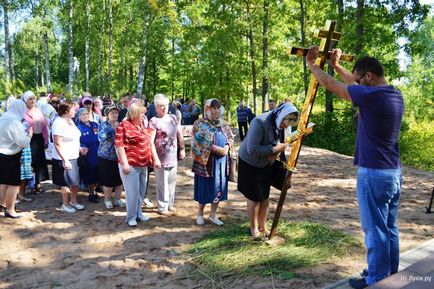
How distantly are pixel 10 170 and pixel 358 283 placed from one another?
16.6ft

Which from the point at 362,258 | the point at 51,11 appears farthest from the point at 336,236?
the point at 51,11

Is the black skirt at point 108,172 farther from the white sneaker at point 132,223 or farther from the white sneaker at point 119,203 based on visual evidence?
the white sneaker at point 132,223

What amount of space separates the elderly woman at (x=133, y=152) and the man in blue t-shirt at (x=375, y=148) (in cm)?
306

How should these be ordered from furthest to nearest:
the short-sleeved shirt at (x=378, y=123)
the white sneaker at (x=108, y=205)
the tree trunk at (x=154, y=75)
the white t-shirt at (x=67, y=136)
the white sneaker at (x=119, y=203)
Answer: the tree trunk at (x=154, y=75) → the white sneaker at (x=119, y=203) → the white sneaker at (x=108, y=205) → the white t-shirt at (x=67, y=136) → the short-sleeved shirt at (x=378, y=123)

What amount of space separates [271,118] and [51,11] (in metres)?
26.2

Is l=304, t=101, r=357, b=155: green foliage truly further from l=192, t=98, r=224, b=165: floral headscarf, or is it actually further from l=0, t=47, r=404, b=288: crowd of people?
l=192, t=98, r=224, b=165: floral headscarf

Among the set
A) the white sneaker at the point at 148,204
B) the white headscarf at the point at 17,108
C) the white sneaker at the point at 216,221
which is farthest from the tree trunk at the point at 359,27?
the white headscarf at the point at 17,108

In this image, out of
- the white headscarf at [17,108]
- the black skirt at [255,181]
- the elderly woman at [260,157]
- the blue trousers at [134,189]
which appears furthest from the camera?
the white headscarf at [17,108]

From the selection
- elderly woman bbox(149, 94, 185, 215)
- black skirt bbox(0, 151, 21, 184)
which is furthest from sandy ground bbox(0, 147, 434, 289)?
black skirt bbox(0, 151, 21, 184)

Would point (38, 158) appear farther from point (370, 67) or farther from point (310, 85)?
point (370, 67)

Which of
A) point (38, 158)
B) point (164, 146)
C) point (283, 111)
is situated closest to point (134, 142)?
point (164, 146)

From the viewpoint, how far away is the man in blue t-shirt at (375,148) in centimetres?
315

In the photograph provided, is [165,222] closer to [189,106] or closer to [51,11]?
[189,106]

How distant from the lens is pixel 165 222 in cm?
613
